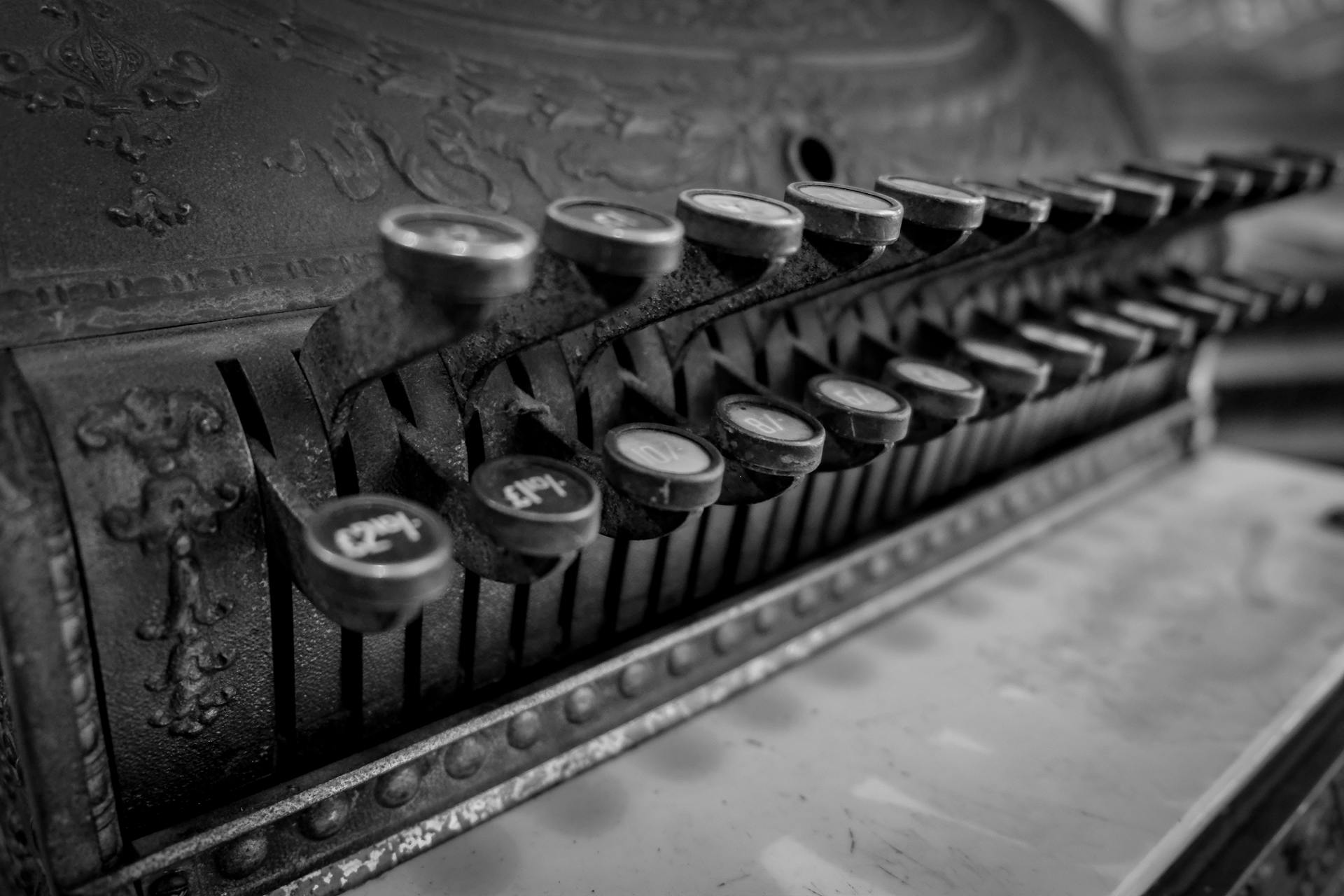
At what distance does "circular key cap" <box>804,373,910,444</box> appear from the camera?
1.00 m

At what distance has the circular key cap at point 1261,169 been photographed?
5.29ft

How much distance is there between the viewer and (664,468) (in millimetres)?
831

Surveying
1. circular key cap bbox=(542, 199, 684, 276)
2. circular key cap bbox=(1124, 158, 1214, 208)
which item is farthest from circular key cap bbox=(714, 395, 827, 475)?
circular key cap bbox=(1124, 158, 1214, 208)

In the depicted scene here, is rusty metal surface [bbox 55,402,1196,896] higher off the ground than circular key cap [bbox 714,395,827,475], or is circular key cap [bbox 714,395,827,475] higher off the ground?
circular key cap [bbox 714,395,827,475]

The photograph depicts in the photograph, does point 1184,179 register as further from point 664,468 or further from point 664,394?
point 664,468

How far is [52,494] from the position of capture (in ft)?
2.22

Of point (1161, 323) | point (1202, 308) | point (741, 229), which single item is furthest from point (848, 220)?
point (1202, 308)

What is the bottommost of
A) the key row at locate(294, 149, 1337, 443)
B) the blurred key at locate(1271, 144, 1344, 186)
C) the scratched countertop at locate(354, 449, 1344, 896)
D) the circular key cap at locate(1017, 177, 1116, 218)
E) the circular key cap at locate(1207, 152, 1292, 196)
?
the scratched countertop at locate(354, 449, 1344, 896)

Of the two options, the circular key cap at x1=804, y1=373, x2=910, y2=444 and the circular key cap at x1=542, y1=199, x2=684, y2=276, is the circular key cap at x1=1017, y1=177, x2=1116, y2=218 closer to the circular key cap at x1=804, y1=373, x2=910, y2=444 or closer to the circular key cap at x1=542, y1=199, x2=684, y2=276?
the circular key cap at x1=804, y1=373, x2=910, y2=444

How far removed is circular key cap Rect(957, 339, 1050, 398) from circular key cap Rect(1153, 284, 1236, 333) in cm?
52

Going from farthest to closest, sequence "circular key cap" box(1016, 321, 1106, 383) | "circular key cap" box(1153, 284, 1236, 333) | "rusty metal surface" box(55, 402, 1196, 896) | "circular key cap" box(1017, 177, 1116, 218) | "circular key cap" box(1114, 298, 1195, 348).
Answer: "circular key cap" box(1153, 284, 1236, 333) < "circular key cap" box(1114, 298, 1195, 348) < "circular key cap" box(1016, 321, 1106, 383) < "circular key cap" box(1017, 177, 1116, 218) < "rusty metal surface" box(55, 402, 1196, 896)

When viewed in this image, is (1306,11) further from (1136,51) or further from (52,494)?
(52,494)

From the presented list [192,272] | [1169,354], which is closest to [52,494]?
[192,272]

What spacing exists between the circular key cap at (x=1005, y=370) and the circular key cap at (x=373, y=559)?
76cm
